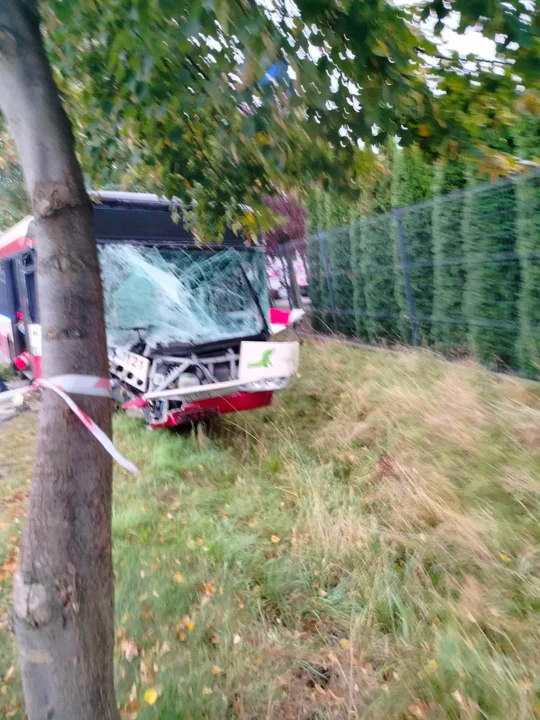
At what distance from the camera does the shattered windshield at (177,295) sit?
540 centimetres

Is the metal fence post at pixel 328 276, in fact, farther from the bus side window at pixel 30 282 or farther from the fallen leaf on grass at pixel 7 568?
the fallen leaf on grass at pixel 7 568

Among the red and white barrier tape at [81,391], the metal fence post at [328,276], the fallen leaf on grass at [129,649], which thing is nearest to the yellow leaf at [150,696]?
the fallen leaf on grass at [129,649]

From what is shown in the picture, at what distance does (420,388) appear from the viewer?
201 inches

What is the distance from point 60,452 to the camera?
182cm

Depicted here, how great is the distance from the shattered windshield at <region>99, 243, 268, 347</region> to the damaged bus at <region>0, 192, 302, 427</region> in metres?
0.01

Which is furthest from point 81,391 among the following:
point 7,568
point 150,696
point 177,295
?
point 177,295

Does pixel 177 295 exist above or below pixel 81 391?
above

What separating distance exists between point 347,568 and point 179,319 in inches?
124

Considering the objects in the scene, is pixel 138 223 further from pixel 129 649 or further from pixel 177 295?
pixel 129 649

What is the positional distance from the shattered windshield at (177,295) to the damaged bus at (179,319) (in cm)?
1

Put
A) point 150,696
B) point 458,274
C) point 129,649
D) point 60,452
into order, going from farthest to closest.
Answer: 1. point 458,274
2. point 129,649
3. point 150,696
4. point 60,452

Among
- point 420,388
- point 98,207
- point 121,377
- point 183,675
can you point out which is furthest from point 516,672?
point 98,207

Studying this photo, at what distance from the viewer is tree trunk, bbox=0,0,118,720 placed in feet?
5.49

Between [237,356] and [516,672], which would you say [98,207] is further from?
[516,672]
